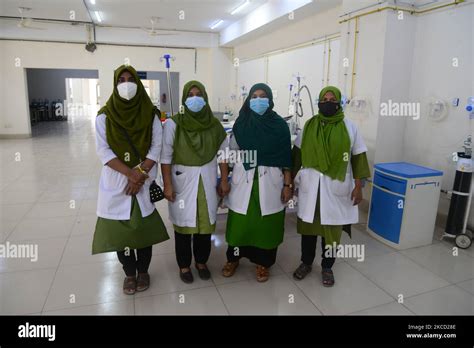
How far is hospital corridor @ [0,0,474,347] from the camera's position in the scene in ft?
6.39

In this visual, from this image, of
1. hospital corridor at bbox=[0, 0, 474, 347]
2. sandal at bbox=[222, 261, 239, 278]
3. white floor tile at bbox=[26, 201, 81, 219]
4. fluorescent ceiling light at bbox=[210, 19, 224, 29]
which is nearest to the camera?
hospital corridor at bbox=[0, 0, 474, 347]

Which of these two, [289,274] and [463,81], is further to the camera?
[463,81]

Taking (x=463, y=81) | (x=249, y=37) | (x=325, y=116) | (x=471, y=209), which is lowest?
(x=471, y=209)

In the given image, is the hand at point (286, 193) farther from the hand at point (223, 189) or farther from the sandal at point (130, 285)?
the sandal at point (130, 285)

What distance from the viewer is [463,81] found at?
2.96 m

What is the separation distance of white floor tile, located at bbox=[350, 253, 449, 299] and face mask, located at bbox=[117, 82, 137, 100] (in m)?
1.95

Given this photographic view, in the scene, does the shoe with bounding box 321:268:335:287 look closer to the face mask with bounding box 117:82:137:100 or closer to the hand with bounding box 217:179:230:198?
the hand with bounding box 217:179:230:198

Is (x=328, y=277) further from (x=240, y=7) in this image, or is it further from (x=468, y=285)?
(x=240, y=7)

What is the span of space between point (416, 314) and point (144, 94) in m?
1.99

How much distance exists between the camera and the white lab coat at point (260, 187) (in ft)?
6.97

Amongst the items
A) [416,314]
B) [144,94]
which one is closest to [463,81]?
[416,314]

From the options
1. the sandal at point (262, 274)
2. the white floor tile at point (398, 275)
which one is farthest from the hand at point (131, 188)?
the white floor tile at point (398, 275)

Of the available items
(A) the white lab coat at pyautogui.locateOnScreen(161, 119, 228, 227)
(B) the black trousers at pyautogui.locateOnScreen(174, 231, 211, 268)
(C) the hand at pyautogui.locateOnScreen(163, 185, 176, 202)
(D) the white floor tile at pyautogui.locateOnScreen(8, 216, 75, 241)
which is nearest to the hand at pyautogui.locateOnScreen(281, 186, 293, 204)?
(A) the white lab coat at pyautogui.locateOnScreen(161, 119, 228, 227)
